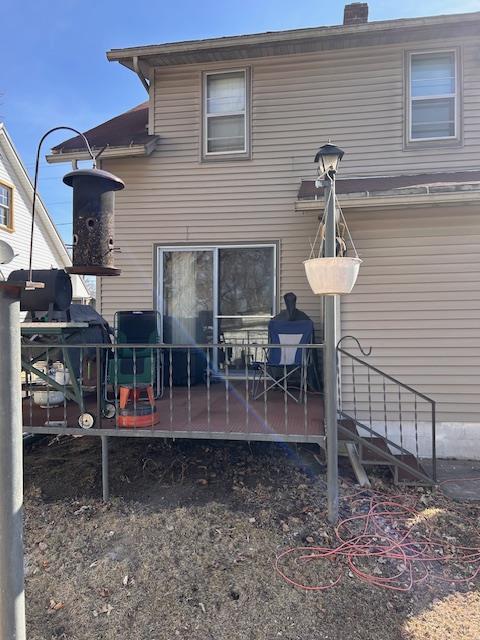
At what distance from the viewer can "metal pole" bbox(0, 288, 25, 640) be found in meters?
1.73

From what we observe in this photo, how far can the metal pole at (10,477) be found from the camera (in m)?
1.73

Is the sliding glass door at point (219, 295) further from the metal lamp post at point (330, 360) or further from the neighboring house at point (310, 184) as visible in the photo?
the metal lamp post at point (330, 360)

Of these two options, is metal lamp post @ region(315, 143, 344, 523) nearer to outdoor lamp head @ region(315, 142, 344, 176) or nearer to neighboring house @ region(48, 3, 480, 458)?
outdoor lamp head @ region(315, 142, 344, 176)

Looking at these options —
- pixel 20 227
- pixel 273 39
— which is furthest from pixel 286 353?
pixel 20 227

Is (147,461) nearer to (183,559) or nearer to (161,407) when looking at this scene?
(161,407)

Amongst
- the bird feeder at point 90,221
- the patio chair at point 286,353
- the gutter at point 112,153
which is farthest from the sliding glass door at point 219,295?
the bird feeder at point 90,221

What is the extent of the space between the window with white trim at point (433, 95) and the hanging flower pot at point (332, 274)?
341cm

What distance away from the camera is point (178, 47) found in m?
5.49

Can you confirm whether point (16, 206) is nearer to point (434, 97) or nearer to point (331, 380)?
point (434, 97)

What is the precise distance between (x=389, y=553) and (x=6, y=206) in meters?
14.3

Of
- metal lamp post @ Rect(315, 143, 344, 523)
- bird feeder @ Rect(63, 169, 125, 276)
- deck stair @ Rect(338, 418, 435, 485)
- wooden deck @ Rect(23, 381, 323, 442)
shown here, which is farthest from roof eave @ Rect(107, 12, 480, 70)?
deck stair @ Rect(338, 418, 435, 485)

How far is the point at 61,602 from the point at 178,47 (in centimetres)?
593

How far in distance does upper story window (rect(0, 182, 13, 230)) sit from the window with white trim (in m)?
12.2

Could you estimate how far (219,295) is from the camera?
5871 millimetres
